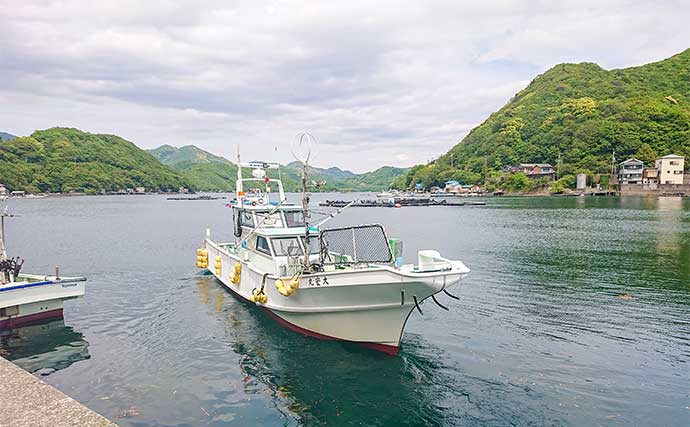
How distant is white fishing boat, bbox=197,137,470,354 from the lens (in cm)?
1133

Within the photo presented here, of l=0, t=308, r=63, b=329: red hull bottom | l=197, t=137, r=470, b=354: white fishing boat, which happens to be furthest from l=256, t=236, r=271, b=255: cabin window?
l=0, t=308, r=63, b=329: red hull bottom

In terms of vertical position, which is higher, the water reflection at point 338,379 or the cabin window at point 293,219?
the cabin window at point 293,219

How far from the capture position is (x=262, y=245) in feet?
52.5

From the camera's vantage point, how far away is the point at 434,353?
42.8 ft

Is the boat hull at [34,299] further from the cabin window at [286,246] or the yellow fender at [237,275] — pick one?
the cabin window at [286,246]

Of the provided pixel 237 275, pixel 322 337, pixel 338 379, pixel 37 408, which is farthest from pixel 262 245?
pixel 37 408

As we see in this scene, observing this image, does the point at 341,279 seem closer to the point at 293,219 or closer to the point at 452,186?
the point at 293,219

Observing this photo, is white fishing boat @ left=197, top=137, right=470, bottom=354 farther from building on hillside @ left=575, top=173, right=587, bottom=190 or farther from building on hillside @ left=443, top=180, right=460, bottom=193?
building on hillside @ left=443, top=180, right=460, bottom=193

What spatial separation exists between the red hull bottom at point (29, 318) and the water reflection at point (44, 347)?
176 mm

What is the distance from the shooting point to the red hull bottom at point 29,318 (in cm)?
1437

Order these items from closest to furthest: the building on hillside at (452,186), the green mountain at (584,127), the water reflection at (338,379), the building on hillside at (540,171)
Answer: the water reflection at (338,379), the green mountain at (584,127), the building on hillside at (540,171), the building on hillside at (452,186)

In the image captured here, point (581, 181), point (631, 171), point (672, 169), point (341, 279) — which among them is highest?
point (672, 169)

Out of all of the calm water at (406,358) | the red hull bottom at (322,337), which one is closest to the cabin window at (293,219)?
the red hull bottom at (322,337)

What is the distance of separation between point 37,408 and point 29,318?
35.3 feet
